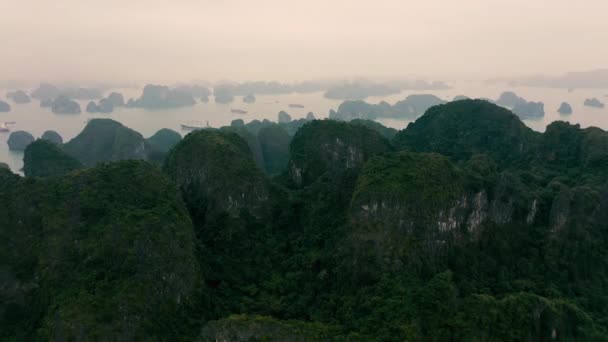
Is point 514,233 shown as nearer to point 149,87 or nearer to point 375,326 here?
point 375,326

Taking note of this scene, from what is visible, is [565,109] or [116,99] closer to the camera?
[565,109]

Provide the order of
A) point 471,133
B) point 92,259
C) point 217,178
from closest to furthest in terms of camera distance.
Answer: point 92,259, point 217,178, point 471,133

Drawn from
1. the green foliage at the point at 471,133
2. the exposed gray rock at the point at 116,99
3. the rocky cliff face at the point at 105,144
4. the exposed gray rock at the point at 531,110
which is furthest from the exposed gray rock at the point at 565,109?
the exposed gray rock at the point at 116,99

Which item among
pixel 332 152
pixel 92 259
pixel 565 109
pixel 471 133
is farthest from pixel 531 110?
pixel 92 259

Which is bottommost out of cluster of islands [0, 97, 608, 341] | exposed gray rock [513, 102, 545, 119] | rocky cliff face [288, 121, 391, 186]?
cluster of islands [0, 97, 608, 341]

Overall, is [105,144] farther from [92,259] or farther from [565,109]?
[565,109]

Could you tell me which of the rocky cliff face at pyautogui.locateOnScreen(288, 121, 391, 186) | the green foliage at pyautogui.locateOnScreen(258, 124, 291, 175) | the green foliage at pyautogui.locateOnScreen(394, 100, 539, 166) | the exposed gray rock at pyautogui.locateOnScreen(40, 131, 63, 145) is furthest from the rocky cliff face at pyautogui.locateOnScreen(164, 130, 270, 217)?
the exposed gray rock at pyautogui.locateOnScreen(40, 131, 63, 145)

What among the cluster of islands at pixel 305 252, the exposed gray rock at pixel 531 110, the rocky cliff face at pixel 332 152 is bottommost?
the cluster of islands at pixel 305 252

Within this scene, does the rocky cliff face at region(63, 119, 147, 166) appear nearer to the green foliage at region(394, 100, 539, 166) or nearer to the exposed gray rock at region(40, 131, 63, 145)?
the exposed gray rock at region(40, 131, 63, 145)

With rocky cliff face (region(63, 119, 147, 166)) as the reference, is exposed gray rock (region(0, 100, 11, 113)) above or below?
above

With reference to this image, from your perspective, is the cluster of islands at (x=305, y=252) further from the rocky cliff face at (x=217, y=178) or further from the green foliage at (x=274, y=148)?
the green foliage at (x=274, y=148)
